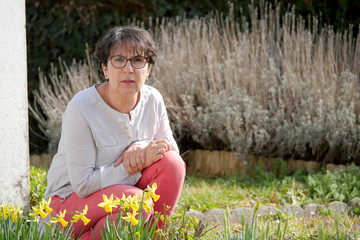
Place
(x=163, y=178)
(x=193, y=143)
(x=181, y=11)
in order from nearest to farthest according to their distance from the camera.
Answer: (x=163, y=178) → (x=193, y=143) → (x=181, y=11)

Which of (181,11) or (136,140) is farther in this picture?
(181,11)

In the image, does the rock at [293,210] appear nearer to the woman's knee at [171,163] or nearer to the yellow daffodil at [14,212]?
the woman's knee at [171,163]

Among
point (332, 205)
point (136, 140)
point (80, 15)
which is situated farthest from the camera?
point (80, 15)

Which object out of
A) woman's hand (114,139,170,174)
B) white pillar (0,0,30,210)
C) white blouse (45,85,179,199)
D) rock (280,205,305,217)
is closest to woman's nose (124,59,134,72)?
white blouse (45,85,179,199)

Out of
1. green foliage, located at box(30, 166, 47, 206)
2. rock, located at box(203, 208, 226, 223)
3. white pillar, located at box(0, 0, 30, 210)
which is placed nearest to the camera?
white pillar, located at box(0, 0, 30, 210)

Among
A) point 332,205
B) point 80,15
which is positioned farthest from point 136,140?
point 80,15

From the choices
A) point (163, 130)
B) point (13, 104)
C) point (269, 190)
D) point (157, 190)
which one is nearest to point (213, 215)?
point (269, 190)

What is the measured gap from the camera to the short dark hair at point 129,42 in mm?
2521

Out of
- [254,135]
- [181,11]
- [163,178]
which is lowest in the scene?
[254,135]

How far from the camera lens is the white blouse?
2.51 metres

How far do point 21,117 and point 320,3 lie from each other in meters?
4.32

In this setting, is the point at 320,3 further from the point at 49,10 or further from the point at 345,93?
the point at 49,10

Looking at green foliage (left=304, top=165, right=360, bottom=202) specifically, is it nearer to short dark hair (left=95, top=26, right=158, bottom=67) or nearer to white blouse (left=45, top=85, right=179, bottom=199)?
white blouse (left=45, top=85, right=179, bottom=199)

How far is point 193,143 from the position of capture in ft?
17.7
